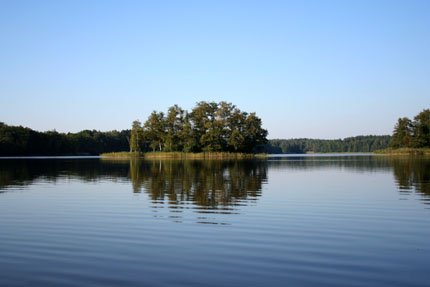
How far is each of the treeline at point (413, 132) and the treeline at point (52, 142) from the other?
13170cm

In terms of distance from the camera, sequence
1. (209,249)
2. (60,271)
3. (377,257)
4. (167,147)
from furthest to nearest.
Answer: (167,147), (209,249), (377,257), (60,271)

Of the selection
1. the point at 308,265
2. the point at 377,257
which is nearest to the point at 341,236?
the point at 377,257

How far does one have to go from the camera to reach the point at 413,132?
12825 centimetres

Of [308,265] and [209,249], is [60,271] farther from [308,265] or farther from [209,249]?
[308,265]

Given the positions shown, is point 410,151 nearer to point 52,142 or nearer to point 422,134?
point 422,134

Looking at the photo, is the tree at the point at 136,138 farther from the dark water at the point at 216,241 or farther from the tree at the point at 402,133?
the dark water at the point at 216,241

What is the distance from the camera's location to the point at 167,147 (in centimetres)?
12081

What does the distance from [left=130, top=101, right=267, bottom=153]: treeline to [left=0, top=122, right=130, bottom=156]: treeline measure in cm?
5325

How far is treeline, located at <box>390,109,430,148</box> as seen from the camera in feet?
401

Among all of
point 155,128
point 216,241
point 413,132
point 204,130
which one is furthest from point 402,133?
point 216,241

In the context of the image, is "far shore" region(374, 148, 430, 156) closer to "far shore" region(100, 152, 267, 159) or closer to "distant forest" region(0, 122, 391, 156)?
"distant forest" region(0, 122, 391, 156)

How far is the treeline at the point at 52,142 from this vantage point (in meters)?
146

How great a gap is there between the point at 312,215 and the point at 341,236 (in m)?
3.70

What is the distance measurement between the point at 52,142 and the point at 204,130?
283 ft
